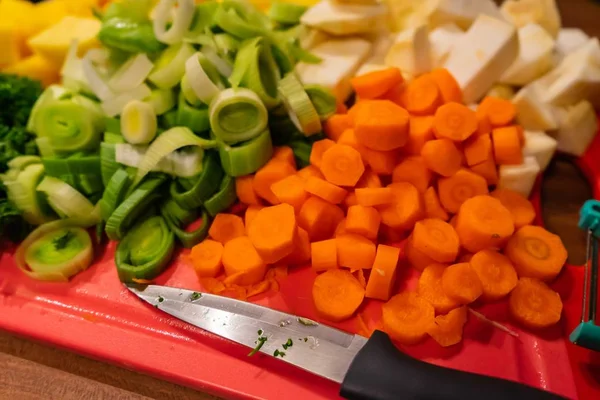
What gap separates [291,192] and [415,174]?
398 mm

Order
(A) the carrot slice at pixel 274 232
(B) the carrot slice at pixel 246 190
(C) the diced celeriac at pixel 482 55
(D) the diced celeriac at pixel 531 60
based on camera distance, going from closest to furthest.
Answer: (A) the carrot slice at pixel 274 232 < (B) the carrot slice at pixel 246 190 < (C) the diced celeriac at pixel 482 55 < (D) the diced celeriac at pixel 531 60

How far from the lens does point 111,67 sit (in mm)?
1791

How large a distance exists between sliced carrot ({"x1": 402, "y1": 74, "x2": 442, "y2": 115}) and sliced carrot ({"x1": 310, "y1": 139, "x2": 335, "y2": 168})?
32 cm

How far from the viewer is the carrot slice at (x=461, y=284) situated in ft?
4.34

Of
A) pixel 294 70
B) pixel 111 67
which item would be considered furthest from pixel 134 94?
pixel 294 70

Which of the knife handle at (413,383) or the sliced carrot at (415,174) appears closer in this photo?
the knife handle at (413,383)

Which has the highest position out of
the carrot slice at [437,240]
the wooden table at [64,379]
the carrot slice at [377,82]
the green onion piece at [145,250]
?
the carrot slice at [377,82]

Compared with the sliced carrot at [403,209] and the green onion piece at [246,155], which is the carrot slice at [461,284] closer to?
the sliced carrot at [403,209]

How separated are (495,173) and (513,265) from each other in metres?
0.35

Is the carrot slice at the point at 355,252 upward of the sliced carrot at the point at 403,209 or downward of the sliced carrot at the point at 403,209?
downward

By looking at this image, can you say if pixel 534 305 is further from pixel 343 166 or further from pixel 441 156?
pixel 343 166

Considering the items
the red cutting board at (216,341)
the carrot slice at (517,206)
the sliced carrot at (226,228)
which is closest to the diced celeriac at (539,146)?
the carrot slice at (517,206)

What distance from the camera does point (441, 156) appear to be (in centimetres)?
154

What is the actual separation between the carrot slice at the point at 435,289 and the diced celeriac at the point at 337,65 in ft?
2.42
